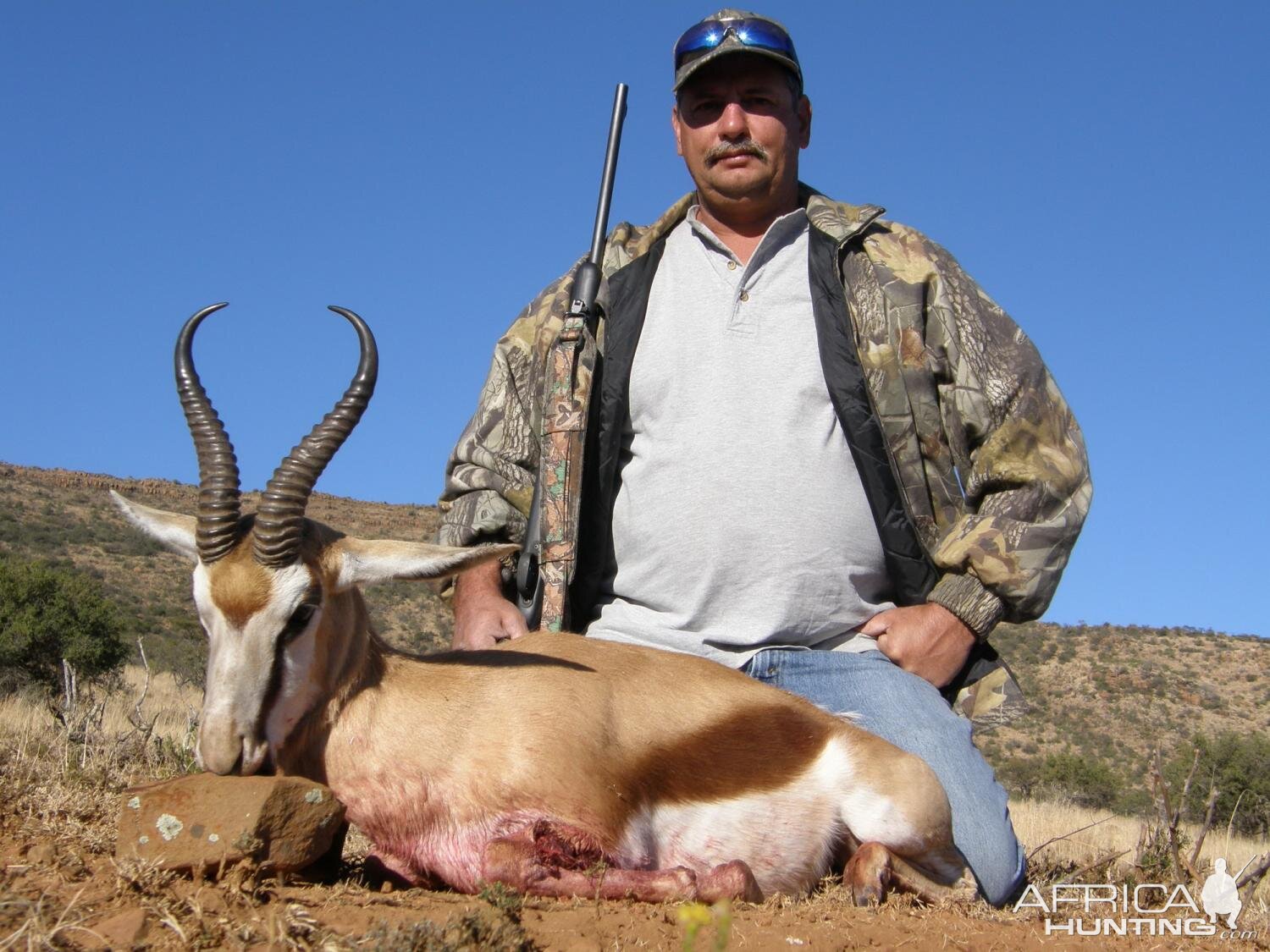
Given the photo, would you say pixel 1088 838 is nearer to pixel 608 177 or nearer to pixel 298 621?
pixel 608 177

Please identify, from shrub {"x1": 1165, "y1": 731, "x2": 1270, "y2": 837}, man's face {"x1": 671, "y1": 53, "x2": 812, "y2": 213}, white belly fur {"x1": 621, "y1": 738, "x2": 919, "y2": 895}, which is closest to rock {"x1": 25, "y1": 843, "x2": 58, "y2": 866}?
white belly fur {"x1": 621, "y1": 738, "x2": 919, "y2": 895}

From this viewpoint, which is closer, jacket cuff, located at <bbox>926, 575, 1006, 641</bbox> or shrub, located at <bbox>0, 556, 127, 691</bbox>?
jacket cuff, located at <bbox>926, 575, 1006, 641</bbox>

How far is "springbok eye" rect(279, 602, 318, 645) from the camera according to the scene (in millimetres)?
4352

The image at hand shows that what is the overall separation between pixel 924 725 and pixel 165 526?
10.8 feet

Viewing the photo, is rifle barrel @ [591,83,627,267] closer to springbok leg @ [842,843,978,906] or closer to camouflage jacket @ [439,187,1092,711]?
camouflage jacket @ [439,187,1092,711]

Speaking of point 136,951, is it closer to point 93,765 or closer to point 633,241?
point 93,765

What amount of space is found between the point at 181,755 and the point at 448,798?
3.68m

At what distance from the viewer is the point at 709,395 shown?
5926mm

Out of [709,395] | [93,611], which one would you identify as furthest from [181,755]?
[93,611]

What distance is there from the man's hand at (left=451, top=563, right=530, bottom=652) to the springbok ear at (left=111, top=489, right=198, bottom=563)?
1.69 metres

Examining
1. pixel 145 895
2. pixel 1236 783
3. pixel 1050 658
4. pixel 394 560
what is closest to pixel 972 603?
pixel 394 560

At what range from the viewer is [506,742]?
4.40 metres

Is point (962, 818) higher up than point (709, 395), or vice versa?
point (709, 395)

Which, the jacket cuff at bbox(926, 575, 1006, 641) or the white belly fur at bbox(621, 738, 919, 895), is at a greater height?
the jacket cuff at bbox(926, 575, 1006, 641)
